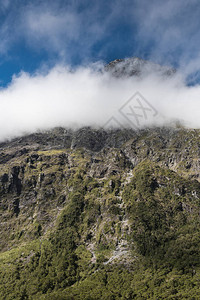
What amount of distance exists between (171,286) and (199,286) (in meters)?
24.5

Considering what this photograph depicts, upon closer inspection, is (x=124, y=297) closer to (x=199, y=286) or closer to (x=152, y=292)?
(x=152, y=292)

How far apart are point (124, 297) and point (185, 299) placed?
5567 cm

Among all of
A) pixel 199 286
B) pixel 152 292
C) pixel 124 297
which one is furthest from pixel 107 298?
pixel 199 286

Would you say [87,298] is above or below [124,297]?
above

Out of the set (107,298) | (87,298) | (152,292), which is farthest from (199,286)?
(87,298)

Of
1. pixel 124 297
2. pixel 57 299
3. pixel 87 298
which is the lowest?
pixel 124 297

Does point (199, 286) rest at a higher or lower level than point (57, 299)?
lower

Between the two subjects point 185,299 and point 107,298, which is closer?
point 185,299

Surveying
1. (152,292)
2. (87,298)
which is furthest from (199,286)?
(87,298)

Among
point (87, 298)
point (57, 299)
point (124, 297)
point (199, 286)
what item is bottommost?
point (199, 286)

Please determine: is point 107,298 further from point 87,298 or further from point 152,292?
point 152,292

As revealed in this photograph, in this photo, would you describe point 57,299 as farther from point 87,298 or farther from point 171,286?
point 171,286

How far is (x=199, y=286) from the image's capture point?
18850 centimetres

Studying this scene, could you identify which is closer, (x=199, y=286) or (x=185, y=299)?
(x=185, y=299)
